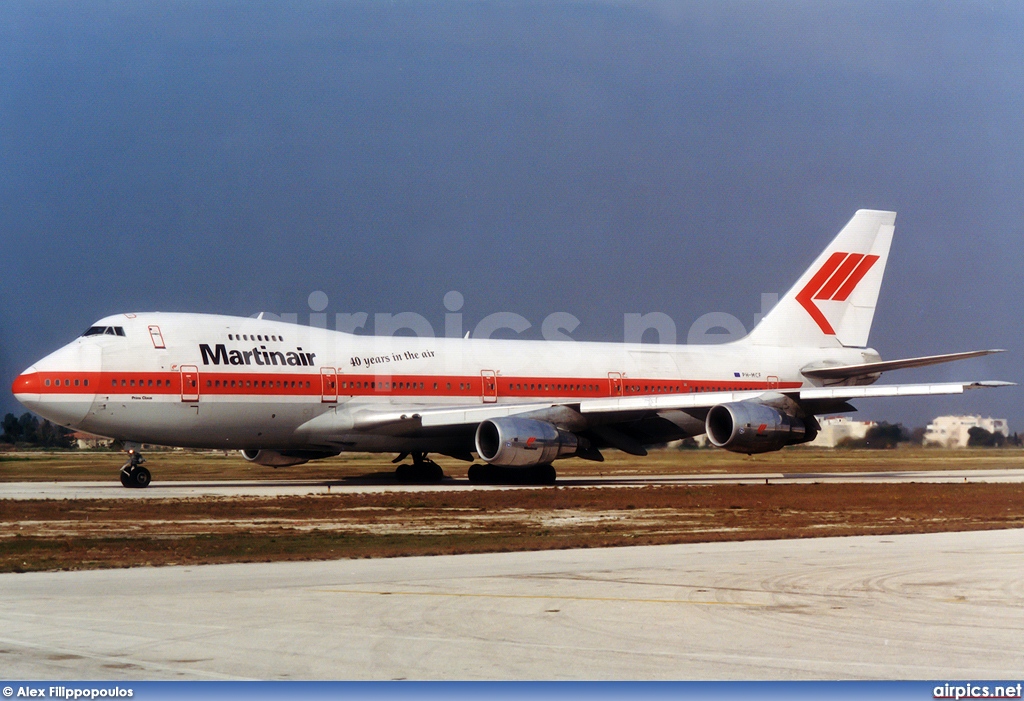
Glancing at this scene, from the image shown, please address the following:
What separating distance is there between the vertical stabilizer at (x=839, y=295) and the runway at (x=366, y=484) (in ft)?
15.7

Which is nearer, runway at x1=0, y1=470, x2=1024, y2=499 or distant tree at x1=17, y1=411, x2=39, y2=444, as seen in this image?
runway at x1=0, y1=470, x2=1024, y2=499

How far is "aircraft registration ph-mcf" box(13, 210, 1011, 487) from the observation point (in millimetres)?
30875

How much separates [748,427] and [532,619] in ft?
80.2

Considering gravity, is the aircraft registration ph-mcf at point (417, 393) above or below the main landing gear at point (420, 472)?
above

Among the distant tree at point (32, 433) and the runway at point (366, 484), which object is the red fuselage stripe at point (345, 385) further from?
the distant tree at point (32, 433)

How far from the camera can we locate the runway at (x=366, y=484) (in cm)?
2847

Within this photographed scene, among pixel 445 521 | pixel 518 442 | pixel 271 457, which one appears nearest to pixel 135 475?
pixel 271 457

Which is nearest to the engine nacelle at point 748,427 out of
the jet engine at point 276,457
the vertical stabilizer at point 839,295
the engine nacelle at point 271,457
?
the vertical stabilizer at point 839,295

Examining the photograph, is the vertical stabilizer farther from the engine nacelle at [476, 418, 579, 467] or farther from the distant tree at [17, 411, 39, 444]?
the distant tree at [17, 411, 39, 444]

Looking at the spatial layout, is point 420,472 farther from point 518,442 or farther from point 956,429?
point 956,429

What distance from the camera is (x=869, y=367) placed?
131 feet

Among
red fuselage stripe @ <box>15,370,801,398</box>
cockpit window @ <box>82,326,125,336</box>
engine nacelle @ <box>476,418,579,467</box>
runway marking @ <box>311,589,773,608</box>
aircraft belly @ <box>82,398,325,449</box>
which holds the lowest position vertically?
runway marking @ <box>311,589,773,608</box>

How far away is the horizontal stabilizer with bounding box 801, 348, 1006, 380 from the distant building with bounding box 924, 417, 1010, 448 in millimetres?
14227

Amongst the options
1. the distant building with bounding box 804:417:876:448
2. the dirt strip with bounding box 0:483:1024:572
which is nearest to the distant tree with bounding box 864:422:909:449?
the distant building with bounding box 804:417:876:448
